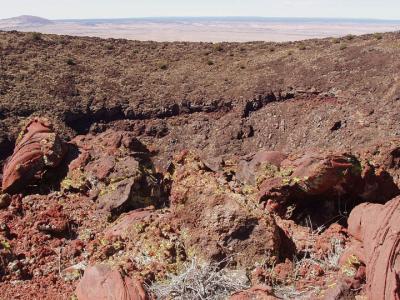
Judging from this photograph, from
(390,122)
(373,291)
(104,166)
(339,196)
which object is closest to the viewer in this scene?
(373,291)

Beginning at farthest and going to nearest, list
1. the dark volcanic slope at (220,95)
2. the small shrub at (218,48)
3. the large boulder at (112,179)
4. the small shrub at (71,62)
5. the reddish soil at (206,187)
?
the small shrub at (218,48) < the small shrub at (71,62) < the dark volcanic slope at (220,95) < the large boulder at (112,179) < the reddish soil at (206,187)

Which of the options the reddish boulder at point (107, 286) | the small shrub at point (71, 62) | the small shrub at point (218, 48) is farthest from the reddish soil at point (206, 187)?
the small shrub at point (218, 48)

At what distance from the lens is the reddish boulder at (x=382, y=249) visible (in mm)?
5738

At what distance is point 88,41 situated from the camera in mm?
35219

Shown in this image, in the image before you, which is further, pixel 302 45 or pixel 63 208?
pixel 302 45

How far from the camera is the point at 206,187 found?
8203 millimetres

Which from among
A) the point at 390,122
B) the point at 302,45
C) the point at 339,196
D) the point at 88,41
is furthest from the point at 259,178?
the point at 88,41

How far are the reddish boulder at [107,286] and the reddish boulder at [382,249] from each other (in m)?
3.12

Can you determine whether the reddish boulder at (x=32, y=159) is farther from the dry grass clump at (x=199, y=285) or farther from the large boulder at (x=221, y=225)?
the dry grass clump at (x=199, y=285)

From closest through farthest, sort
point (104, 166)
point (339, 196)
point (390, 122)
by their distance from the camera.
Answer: point (339, 196)
point (104, 166)
point (390, 122)

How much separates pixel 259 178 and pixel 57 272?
192 inches

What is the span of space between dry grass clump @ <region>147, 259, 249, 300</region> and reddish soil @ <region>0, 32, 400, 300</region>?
0.84 feet

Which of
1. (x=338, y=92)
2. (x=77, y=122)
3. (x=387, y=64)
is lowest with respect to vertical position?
(x=77, y=122)

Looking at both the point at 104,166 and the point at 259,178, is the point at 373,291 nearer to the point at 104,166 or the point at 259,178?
the point at 259,178
